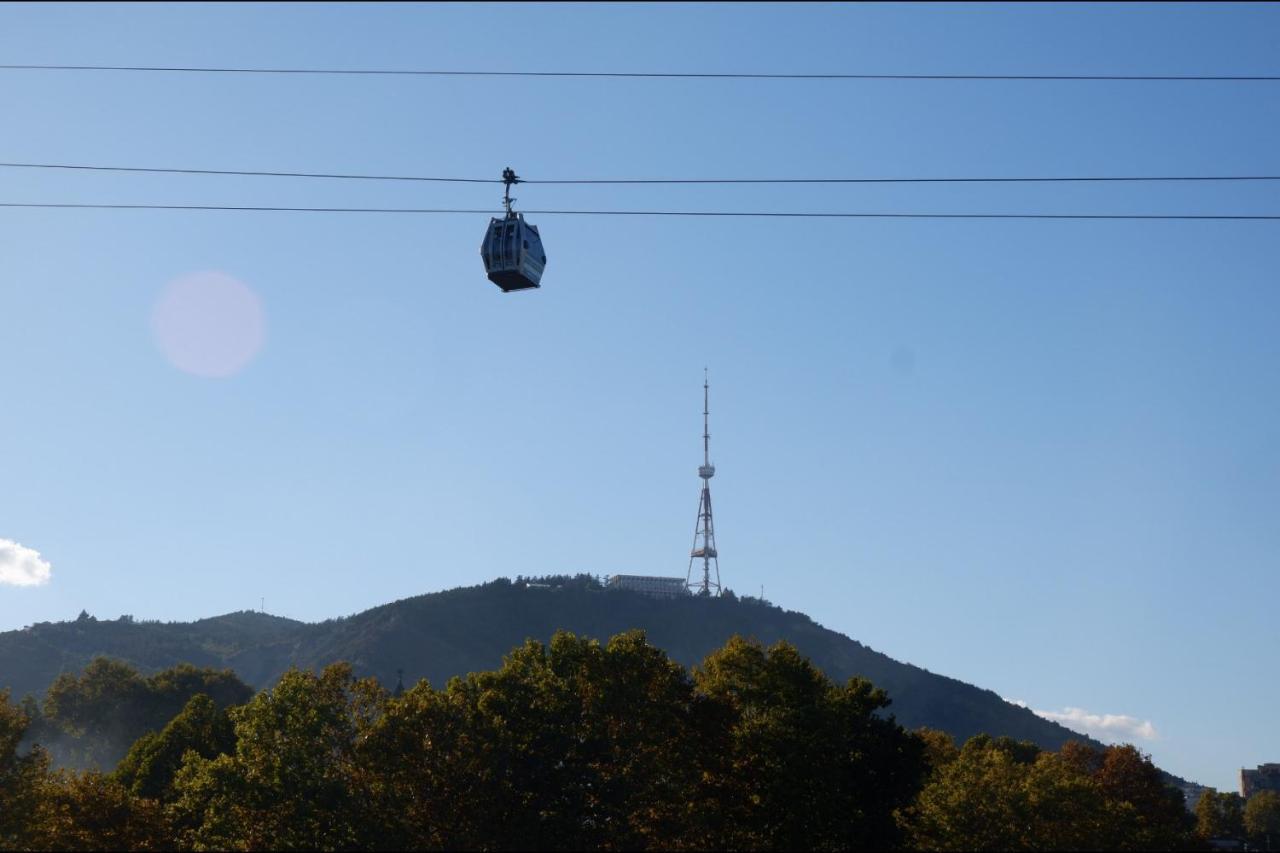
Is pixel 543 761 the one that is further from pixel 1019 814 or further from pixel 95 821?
pixel 1019 814

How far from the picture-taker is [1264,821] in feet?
470

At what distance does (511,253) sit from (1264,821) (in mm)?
133336

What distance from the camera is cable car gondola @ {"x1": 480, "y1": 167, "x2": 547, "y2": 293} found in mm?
37781

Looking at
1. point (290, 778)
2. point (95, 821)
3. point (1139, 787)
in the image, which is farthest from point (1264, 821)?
point (95, 821)

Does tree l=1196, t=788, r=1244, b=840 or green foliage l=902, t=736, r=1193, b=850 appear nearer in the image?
green foliage l=902, t=736, r=1193, b=850

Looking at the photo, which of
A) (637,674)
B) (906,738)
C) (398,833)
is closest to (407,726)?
(398,833)

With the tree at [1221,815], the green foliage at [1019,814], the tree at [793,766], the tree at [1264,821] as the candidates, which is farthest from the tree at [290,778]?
the tree at [1264,821]

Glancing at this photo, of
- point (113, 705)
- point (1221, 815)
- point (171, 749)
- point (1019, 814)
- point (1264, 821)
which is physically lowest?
point (1019, 814)

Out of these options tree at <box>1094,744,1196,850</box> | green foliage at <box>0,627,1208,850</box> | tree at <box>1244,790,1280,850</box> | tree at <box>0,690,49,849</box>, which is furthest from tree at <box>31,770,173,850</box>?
tree at <box>1244,790,1280,850</box>

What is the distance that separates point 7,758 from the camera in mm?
56062

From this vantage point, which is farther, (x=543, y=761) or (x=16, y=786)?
(x=543, y=761)

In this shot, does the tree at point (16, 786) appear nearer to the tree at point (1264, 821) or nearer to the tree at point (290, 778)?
the tree at point (290, 778)

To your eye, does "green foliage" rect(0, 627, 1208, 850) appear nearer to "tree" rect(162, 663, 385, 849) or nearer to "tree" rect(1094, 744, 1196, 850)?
"tree" rect(162, 663, 385, 849)

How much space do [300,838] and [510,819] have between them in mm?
7968
